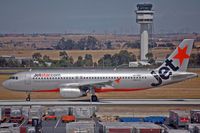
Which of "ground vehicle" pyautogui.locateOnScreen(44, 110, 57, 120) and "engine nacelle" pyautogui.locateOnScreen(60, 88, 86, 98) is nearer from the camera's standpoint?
"ground vehicle" pyautogui.locateOnScreen(44, 110, 57, 120)

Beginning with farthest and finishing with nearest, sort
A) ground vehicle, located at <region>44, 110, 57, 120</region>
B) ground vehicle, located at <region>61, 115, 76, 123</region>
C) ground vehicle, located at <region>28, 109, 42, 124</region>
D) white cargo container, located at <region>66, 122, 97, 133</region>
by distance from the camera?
1. ground vehicle, located at <region>44, 110, 57, 120</region>
2. ground vehicle, located at <region>61, 115, 76, 123</region>
3. ground vehicle, located at <region>28, 109, 42, 124</region>
4. white cargo container, located at <region>66, 122, 97, 133</region>

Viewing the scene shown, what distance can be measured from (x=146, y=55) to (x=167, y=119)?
13328cm

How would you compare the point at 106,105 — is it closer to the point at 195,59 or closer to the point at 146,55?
the point at 195,59

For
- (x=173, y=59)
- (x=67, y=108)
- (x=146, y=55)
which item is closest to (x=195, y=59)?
(x=146, y=55)

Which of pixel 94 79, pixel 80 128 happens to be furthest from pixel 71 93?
pixel 80 128

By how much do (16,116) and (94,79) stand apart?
657 inches

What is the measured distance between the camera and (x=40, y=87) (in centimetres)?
6006

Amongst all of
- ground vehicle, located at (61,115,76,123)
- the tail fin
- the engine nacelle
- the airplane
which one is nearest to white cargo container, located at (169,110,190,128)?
ground vehicle, located at (61,115,76,123)

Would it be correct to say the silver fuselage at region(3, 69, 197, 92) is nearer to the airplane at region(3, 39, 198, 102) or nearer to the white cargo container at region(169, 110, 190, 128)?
the airplane at region(3, 39, 198, 102)

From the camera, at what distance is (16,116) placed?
44969mm

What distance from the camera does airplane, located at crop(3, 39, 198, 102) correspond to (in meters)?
59.3

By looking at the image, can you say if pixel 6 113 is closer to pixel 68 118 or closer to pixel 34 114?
pixel 34 114

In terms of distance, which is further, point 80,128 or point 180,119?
point 180,119

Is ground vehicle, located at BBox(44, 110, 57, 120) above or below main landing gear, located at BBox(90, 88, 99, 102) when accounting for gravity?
below
